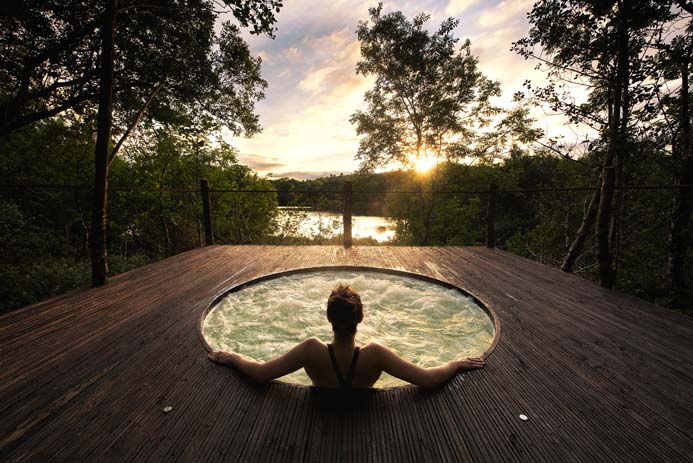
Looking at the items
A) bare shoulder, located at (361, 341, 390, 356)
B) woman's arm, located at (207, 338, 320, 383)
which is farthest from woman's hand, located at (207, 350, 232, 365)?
bare shoulder, located at (361, 341, 390, 356)

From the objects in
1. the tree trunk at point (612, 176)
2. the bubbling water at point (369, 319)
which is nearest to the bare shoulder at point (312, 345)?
the bubbling water at point (369, 319)

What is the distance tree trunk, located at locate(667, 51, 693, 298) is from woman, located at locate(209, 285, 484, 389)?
5.53 m

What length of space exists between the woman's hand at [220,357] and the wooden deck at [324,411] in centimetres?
5

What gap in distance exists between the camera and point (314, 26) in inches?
212

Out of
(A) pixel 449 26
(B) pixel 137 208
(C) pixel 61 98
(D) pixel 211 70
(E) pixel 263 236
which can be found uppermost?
(A) pixel 449 26

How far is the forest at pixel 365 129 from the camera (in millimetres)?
3209

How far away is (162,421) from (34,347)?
135 cm

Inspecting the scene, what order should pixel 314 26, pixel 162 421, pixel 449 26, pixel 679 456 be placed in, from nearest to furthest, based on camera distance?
pixel 679 456 < pixel 162 421 < pixel 314 26 < pixel 449 26

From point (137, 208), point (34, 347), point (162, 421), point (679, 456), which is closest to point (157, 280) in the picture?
point (34, 347)

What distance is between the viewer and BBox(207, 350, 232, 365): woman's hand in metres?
1.59

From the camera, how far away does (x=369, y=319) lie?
2.99 m

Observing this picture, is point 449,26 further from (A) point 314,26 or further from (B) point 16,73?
(B) point 16,73

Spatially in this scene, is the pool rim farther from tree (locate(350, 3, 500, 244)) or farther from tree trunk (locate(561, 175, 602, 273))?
tree (locate(350, 3, 500, 244))

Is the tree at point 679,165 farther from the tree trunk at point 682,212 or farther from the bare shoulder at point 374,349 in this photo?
the bare shoulder at point 374,349
